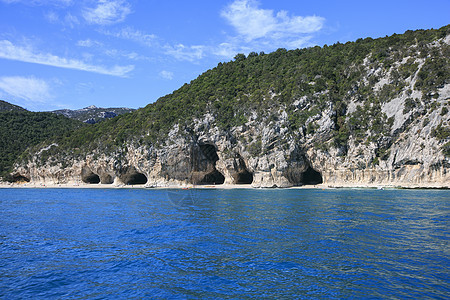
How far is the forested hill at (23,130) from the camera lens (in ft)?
306

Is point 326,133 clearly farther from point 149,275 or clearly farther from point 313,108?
point 149,275

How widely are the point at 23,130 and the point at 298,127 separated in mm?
93523

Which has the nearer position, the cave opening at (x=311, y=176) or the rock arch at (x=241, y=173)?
the cave opening at (x=311, y=176)

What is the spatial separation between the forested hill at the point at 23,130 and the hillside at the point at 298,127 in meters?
9.98

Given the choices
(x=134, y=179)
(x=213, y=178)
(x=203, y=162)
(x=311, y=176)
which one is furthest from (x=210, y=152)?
(x=134, y=179)

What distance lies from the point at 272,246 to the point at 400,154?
4108cm

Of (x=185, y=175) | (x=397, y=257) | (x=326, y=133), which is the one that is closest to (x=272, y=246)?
(x=397, y=257)

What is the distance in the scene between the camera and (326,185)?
2083 inches

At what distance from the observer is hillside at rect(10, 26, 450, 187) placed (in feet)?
152

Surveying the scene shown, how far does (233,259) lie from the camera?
1120 cm

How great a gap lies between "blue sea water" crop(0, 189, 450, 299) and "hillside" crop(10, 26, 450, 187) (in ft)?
103

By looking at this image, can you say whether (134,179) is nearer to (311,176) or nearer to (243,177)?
(243,177)

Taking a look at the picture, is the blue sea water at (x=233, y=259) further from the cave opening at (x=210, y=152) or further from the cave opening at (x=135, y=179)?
the cave opening at (x=135, y=179)

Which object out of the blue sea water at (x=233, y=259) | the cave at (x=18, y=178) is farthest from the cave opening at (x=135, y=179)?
the blue sea water at (x=233, y=259)
